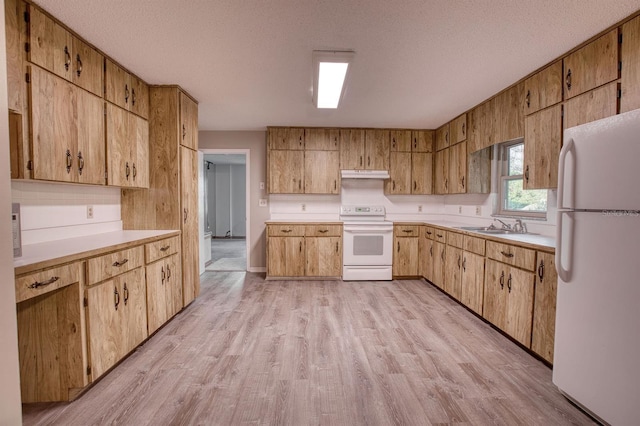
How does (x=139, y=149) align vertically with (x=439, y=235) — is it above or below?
above

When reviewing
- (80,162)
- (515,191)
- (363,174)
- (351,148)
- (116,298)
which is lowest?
(116,298)

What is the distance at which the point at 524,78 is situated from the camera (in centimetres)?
272

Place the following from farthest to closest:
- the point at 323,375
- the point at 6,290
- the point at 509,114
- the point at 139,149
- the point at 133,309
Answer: the point at 509,114, the point at 139,149, the point at 133,309, the point at 323,375, the point at 6,290

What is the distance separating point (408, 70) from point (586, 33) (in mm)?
1173

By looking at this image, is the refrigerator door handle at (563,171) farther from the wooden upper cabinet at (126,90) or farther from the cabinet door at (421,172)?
the wooden upper cabinet at (126,90)

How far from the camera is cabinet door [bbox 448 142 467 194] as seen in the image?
3877mm

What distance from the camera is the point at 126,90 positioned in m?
2.64

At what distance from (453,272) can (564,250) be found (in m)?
1.89

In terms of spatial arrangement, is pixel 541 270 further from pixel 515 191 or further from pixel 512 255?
pixel 515 191

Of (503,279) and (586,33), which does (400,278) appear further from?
(586,33)

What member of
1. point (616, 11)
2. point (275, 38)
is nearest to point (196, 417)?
point (275, 38)

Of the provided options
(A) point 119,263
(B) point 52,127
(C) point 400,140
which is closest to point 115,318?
(A) point 119,263

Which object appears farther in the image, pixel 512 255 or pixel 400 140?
pixel 400 140

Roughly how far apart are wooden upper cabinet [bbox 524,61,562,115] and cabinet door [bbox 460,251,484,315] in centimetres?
145
